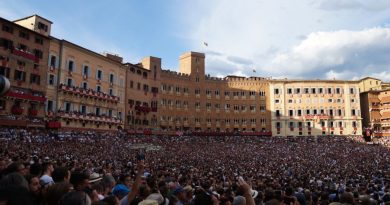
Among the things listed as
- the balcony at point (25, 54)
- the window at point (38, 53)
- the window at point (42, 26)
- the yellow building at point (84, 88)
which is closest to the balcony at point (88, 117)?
the yellow building at point (84, 88)

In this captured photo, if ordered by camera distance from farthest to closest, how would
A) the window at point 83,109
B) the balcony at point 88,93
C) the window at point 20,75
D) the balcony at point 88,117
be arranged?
1. the window at point 83,109
2. the balcony at point 88,93
3. the balcony at point 88,117
4. the window at point 20,75

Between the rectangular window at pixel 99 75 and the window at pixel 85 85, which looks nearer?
the window at pixel 85 85

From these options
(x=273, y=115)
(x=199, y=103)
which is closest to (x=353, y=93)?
(x=273, y=115)

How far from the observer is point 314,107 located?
74.6m

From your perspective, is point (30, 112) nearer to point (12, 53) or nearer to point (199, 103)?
point (12, 53)

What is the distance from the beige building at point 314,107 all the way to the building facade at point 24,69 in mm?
49973

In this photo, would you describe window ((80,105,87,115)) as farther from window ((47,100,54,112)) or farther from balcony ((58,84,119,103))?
window ((47,100,54,112))

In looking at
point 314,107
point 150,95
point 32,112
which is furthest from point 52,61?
point 314,107

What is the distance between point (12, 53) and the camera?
1529 inches

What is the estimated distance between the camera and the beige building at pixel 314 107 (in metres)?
73.3

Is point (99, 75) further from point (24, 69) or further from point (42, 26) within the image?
point (24, 69)

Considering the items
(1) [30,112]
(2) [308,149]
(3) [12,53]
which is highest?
(3) [12,53]

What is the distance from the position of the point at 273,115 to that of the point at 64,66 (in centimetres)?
4698

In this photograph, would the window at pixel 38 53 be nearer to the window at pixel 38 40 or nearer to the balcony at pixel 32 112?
the window at pixel 38 40
